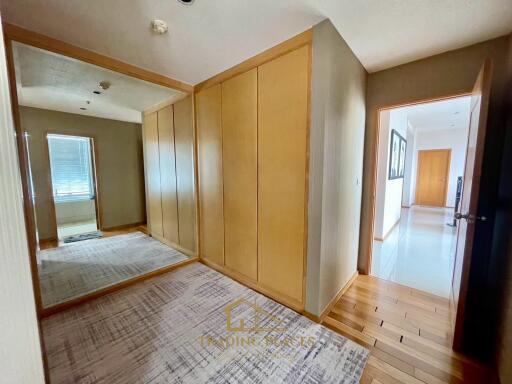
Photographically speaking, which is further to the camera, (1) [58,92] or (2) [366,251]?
(1) [58,92]

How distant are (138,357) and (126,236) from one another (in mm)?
3139

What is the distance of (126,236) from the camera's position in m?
4.12

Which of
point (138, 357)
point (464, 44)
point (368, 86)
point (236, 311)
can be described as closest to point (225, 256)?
point (236, 311)

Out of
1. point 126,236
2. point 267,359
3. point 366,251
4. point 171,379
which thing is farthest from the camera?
point 126,236

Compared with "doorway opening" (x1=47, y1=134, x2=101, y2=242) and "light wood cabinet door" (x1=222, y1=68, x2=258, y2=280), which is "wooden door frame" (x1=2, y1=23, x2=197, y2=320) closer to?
"light wood cabinet door" (x1=222, y1=68, x2=258, y2=280)

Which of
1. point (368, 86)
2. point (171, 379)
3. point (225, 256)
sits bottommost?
point (171, 379)

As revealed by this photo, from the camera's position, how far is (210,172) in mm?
2713

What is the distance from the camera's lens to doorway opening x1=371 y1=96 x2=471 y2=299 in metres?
2.79

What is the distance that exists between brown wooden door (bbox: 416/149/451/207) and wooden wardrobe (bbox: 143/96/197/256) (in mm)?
8040

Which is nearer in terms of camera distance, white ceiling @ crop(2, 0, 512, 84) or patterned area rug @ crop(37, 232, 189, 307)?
white ceiling @ crop(2, 0, 512, 84)

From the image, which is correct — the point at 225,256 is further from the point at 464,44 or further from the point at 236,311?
the point at 464,44

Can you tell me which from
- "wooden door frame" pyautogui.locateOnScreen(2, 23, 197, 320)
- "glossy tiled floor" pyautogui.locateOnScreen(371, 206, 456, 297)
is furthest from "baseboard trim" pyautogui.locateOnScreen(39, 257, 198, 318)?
"glossy tiled floor" pyautogui.locateOnScreen(371, 206, 456, 297)

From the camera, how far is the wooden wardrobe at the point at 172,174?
303cm

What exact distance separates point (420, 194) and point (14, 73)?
9711 mm
